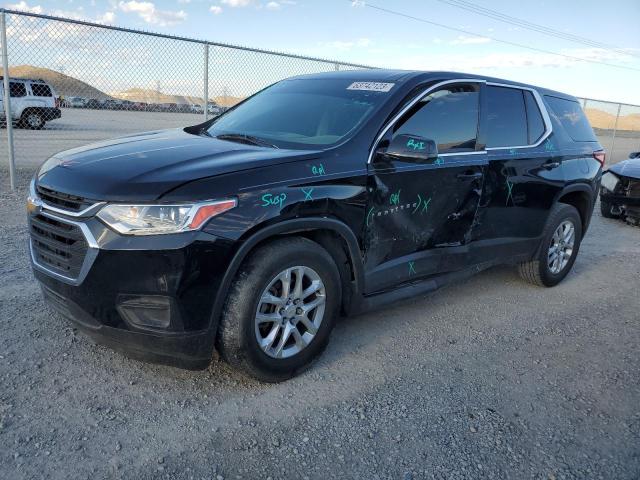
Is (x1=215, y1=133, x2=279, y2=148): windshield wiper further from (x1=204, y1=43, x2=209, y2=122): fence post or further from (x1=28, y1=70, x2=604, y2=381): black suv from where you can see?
(x1=204, y1=43, x2=209, y2=122): fence post

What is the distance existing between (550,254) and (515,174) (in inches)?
47.1

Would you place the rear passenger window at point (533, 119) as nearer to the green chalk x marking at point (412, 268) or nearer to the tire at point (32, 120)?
the green chalk x marking at point (412, 268)

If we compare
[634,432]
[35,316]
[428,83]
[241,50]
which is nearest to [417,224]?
[428,83]

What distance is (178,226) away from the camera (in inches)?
106

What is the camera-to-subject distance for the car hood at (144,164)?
2.75 metres

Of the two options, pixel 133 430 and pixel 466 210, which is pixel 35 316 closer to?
pixel 133 430

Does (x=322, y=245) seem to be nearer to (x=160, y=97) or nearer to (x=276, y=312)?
(x=276, y=312)

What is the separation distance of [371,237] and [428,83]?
1242 mm

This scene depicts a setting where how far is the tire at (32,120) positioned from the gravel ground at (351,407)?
45.6 feet

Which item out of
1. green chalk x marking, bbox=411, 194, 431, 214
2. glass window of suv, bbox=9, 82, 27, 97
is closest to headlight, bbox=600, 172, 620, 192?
green chalk x marking, bbox=411, 194, 431, 214

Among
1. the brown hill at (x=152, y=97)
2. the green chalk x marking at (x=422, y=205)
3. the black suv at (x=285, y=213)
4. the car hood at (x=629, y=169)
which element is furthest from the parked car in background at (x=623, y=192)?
the brown hill at (x=152, y=97)

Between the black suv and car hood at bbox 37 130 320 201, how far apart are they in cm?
1

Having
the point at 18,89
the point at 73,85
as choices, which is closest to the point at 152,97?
the point at 73,85

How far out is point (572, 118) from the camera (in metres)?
5.52
